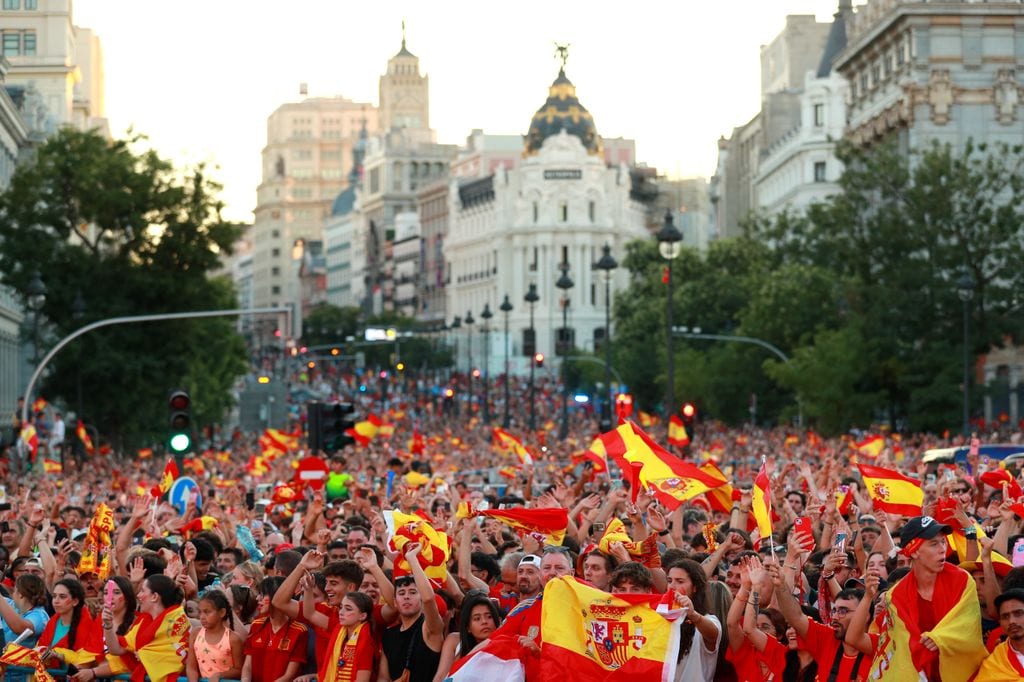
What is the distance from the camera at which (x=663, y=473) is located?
21.0m

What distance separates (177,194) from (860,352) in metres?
19.4

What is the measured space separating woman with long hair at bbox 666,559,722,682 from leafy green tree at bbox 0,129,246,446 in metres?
54.9

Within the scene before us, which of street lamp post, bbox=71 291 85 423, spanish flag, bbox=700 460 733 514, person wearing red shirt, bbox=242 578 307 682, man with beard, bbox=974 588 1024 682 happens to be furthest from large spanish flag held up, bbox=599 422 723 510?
street lamp post, bbox=71 291 85 423

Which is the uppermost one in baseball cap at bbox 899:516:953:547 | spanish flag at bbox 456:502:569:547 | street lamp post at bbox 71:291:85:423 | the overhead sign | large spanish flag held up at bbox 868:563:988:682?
the overhead sign

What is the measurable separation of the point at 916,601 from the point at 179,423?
19.0m

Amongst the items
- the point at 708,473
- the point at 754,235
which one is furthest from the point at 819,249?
the point at 708,473

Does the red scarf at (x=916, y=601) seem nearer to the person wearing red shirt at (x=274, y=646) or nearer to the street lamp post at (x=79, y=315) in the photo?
the person wearing red shirt at (x=274, y=646)

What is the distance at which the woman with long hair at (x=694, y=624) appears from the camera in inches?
465

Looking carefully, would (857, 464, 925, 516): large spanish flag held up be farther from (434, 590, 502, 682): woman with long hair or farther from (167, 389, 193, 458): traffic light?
(167, 389, 193, 458): traffic light

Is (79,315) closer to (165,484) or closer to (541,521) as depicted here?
(165,484)

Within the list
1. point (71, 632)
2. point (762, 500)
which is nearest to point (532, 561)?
point (762, 500)

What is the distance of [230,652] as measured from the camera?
46.4 ft

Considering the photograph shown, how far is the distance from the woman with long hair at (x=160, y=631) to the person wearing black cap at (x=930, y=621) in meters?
4.47

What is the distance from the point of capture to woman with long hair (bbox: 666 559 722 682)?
465 inches
